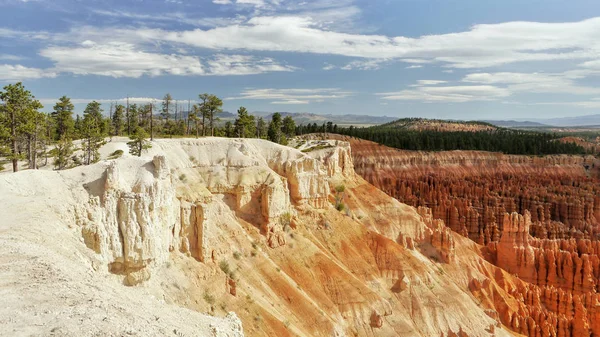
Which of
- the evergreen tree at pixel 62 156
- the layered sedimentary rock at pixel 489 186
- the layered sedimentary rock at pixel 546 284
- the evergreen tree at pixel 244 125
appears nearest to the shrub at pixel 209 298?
the evergreen tree at pixel 62 156

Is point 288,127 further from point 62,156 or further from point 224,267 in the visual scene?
point 224,267

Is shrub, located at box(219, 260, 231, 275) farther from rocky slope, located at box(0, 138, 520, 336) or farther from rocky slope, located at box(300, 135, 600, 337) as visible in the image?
rocky slope, located at box(300, 135, 600, 337)

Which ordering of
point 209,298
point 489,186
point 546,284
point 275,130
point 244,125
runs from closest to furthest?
point 209,298
point 546,284
point 244,125
point 275,130
point 489,186

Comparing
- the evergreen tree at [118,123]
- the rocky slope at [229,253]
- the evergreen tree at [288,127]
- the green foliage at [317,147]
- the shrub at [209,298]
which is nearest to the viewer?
the rocky slope at [229,253]

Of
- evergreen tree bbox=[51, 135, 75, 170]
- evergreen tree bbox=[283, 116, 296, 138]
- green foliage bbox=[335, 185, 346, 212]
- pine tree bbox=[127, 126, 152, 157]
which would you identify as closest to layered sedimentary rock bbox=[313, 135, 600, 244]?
evergreen tree bbox=[283, 116, 296, 138]

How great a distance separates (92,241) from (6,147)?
2051 centimetres

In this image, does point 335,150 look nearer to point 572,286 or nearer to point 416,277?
point 416,277

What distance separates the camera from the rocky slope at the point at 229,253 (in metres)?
14.1

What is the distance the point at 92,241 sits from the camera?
75.4 feet

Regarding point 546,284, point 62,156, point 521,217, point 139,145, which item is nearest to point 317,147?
point 521,217

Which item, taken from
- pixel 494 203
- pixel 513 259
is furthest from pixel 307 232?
pixel 494 203

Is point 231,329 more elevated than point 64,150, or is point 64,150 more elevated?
point 64,150

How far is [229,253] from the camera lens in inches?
1463

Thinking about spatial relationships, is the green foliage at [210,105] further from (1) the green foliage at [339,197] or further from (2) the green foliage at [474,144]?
(2) the green foliage at [474,144]
